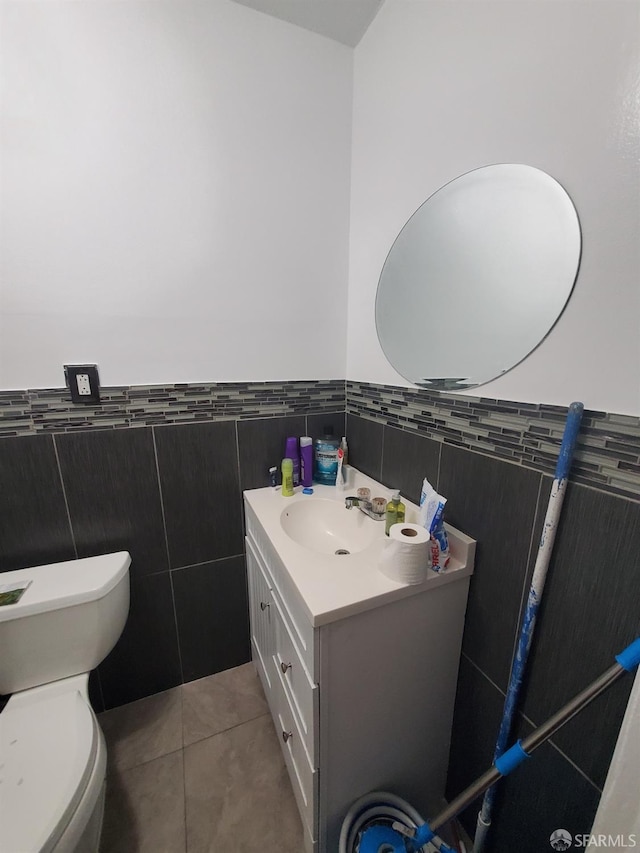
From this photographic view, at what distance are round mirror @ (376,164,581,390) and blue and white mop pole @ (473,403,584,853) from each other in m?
0.22

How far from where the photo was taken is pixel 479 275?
2.63ft

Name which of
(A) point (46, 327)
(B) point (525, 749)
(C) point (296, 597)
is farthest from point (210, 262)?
(B) point (525, 749)

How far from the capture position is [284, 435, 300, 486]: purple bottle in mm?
1275

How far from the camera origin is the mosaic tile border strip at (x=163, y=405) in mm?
966

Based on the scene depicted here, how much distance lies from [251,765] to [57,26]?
2311 millimetres

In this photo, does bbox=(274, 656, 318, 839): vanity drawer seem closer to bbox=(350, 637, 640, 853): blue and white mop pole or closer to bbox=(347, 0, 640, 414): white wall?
bbox=(350, 637, 640, 853): blue and white mop pole

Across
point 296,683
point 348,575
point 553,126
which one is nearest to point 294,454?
point 348,575

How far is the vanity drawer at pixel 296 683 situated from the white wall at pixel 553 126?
2.66 ft

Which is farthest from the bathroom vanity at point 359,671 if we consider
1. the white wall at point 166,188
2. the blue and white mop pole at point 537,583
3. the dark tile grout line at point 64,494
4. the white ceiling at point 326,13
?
the white ceiling at point 326,13

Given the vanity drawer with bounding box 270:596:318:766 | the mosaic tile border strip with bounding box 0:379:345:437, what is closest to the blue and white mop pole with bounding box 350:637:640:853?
the vanity drawer with bounding box 270:596:318:766

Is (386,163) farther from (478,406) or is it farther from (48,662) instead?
(48,662)

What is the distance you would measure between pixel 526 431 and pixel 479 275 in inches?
16.1

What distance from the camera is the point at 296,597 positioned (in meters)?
0.75

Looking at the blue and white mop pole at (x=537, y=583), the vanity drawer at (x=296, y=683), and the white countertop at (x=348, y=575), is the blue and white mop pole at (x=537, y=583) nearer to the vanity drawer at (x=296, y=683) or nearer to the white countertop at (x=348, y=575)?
the white countertop at (x=348, y=575)
